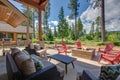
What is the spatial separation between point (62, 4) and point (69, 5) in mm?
1813

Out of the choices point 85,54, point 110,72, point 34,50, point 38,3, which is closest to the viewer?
point 110,72

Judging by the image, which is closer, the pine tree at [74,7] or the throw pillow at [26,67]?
the throw pillow at [26,67]

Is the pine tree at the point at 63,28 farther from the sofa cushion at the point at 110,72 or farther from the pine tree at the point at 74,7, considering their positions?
the sofa cushion at the point at 110,72

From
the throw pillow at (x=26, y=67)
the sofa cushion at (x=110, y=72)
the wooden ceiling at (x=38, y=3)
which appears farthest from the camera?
the wooden ceiling at (x=38, y=3)

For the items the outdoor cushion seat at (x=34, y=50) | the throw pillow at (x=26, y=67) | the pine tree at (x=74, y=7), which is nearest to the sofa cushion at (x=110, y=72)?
the throw pillow at (x=26, y=67)

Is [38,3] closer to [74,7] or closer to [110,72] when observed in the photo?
[110,72]

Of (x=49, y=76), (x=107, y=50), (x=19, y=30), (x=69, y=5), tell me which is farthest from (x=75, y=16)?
(x=49, y=76)

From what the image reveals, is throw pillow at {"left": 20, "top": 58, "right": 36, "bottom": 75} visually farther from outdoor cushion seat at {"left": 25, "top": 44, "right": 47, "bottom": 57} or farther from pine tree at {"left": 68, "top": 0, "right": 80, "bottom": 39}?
pine tree at {"left": 68, "top": 0, "right": 80, "bottom": 39}

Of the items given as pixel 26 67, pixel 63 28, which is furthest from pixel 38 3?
pixel 63 28

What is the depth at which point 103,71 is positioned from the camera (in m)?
1.88

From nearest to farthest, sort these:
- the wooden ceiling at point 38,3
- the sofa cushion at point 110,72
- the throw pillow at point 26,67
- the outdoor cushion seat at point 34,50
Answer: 1. the sofa cushion at point 110,72
2. the throw pillow at point 26,67
3. the outdoor cushion seat at point 34,50
4. the wooden ceiling at point 38,3

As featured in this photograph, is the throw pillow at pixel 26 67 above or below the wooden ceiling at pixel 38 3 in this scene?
below

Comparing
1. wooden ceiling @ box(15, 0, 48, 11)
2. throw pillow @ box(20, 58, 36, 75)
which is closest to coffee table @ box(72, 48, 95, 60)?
wooden ceiling @ box(15, 0, 48, 11)

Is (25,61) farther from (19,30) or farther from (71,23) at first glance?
(71,23)
